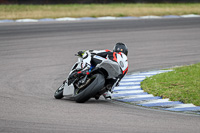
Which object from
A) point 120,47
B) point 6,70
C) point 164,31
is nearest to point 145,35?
point 164,31

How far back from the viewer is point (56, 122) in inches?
229

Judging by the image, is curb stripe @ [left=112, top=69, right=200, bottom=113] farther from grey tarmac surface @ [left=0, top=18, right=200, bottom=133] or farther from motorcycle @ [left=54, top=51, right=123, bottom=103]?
motorcycle @ [left=54, top=51, right=123, bottom=103]

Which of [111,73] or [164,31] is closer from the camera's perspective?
[111,73]

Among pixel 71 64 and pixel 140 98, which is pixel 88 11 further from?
pixel 140 98

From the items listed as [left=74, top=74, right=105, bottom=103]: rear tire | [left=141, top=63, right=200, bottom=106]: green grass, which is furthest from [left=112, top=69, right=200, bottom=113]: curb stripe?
[left=74, top=74, right=105, bottom=103]: rear tire

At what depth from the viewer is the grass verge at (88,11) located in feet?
85.6

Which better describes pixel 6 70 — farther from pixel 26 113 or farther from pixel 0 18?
pixel 0 18

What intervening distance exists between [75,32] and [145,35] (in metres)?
3.80

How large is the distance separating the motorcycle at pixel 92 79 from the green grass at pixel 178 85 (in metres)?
1.70

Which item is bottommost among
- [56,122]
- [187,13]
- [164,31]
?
[56,122]

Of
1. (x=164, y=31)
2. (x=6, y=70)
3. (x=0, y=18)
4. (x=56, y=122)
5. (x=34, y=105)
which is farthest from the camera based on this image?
(x=0, y=18)

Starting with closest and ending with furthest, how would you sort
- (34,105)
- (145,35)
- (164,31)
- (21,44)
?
(34,105) → (21,44) → (145,35) → (164,31)

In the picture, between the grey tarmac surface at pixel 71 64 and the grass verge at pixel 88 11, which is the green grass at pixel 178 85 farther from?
the grass verge at pixel 88 11

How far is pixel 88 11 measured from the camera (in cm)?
2822
